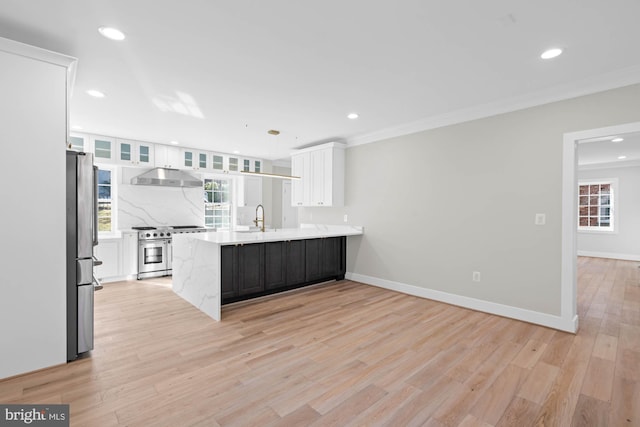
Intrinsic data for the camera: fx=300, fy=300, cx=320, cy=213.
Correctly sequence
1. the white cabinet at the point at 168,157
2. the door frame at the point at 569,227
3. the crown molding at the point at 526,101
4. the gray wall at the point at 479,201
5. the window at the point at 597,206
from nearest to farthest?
the crown molding at the point at 526,101, the door frame at the point at 569,227, the gray wall at the point at 479,201, the white cabinet at the point at 168,157, the window at the point at 597,206

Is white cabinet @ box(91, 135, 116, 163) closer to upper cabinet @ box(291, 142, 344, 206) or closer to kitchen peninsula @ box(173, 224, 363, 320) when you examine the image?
kitchen peninsula @ box(173, 224, 363, 320)

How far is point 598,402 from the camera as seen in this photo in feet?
6.55

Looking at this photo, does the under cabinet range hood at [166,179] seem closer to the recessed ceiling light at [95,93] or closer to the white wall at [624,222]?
the recessed ceiling light at [95,93]

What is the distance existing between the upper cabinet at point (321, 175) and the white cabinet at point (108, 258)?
10.8 feet

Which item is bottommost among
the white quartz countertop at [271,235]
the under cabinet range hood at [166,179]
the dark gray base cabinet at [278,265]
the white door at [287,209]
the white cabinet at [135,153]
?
the dark gray base cabinet at [278,265]

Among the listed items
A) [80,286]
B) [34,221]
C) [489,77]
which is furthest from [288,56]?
[80,286]

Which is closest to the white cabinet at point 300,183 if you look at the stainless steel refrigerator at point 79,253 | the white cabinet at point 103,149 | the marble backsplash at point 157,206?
the marble backsplash at point 157,206

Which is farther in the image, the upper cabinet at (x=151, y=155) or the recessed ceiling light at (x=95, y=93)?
the upper cabinet at (x=151, y=155)

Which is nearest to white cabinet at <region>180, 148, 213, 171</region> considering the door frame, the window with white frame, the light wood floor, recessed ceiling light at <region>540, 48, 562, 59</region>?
the window with white frame

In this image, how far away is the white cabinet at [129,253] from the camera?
527cm

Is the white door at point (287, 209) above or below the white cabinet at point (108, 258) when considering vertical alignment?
above

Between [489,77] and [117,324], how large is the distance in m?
4.69

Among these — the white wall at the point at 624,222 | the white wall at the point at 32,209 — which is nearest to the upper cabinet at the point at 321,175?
the white wall at the point at 32,209

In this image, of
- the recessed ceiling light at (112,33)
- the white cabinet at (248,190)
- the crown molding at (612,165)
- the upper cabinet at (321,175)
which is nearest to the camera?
the recessed ceiling light at (112,33)
